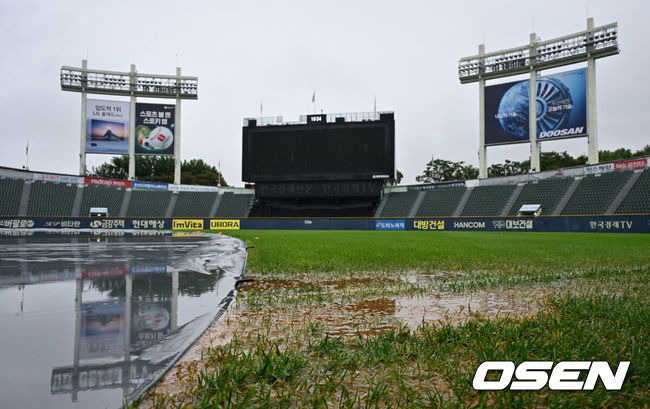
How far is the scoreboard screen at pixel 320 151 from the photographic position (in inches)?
1593

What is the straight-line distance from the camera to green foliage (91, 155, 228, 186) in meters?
87.7

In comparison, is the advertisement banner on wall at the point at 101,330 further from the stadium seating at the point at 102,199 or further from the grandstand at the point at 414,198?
the stadium seating at the point at 102,199

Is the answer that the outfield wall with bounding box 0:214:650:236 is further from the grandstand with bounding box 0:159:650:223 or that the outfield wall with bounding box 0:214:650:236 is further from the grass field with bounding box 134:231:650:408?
the grass field with bounding box 134:231:650:408

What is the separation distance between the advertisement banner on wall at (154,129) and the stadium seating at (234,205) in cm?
876

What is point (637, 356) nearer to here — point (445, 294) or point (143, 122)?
point (445, 294)

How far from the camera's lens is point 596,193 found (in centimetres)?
3253

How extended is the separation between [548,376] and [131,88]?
171 feet

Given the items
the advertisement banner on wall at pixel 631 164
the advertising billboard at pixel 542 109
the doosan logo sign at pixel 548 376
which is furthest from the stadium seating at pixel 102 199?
the advertisement banner on wall at pixel 631 164

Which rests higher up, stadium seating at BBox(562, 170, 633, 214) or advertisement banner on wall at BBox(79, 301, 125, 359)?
stadium seating at BBox(562, 170, 633, 214)

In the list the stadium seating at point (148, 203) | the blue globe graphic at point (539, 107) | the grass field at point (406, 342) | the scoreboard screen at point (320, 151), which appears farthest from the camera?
the stadium seating at point (148, 203)

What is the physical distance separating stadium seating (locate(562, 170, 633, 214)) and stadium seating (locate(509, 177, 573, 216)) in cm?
129

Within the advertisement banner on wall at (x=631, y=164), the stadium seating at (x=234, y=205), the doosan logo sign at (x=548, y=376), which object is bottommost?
the doosan logo sign at (x=548, y=376)

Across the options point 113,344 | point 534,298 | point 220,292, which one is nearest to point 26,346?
point 113,344

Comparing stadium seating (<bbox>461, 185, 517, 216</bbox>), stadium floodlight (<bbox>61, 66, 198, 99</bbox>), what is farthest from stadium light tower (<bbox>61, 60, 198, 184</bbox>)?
stadium seating (<bbox>461, 185, 517, 216</bbox>)
